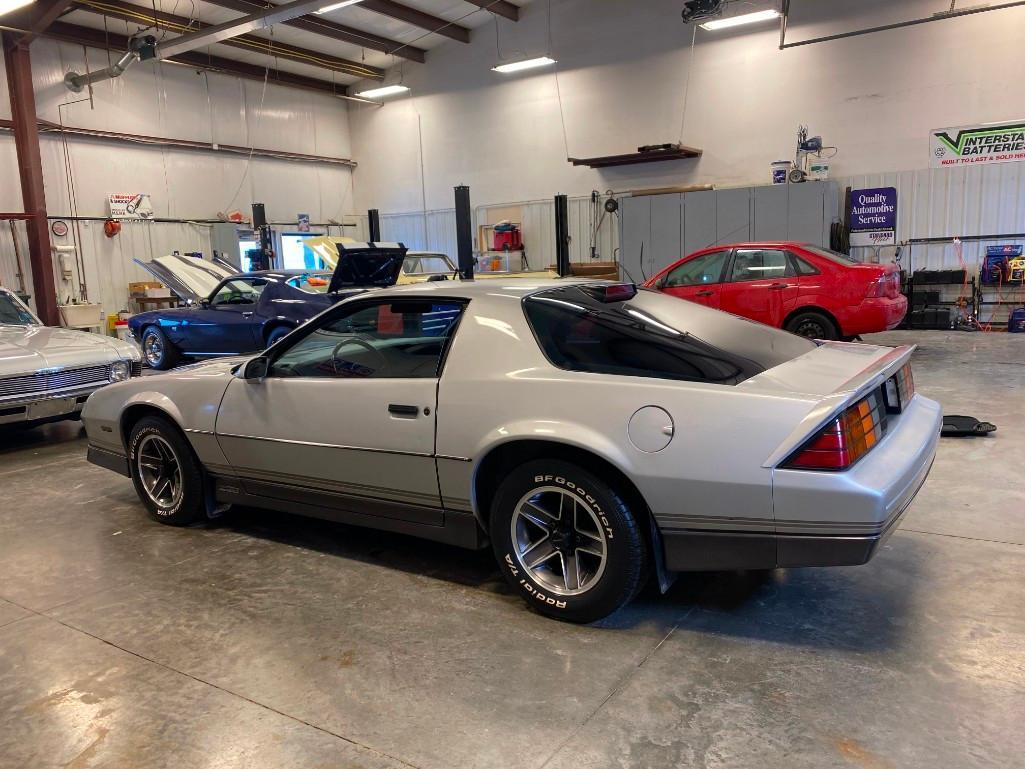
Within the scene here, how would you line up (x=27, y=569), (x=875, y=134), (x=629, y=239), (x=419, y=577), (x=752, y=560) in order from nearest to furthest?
1. (x=752, y=560)
2. (x=419, y=577)
3. (x=27, y=569)
4. (x=875, y=134)
5. (x=629, y=239)

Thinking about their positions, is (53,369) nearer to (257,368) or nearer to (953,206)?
(257,368)

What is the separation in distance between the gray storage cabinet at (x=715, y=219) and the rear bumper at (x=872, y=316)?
16.0ft

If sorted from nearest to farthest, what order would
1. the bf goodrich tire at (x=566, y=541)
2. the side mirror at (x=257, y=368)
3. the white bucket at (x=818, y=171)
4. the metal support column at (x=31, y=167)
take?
the bf goodrich tire at (x=566, y=541) < the side mirror at (x=257, y=368) < the white bucket at (x=818, y=171) < the metal support column at (x=31, y=167)

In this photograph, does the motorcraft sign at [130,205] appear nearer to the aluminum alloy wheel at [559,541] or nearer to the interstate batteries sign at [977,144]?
the interstate batteries sign at [977,144]

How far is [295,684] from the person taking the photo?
252 cm

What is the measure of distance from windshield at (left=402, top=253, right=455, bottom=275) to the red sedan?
4.47 m

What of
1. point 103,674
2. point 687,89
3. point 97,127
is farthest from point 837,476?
point 97,127

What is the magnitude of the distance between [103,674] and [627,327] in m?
2.33

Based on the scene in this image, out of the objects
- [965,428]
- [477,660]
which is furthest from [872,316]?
[477,660]

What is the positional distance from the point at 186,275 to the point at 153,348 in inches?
44.8

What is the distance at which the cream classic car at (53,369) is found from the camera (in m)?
5.77

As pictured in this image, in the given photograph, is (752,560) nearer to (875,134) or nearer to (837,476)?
(837,476)

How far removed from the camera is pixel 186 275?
1009 cm

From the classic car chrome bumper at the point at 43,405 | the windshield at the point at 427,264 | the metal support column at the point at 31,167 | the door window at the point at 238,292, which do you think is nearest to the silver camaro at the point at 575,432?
the classic car chrome bumper at the point at 43,405
